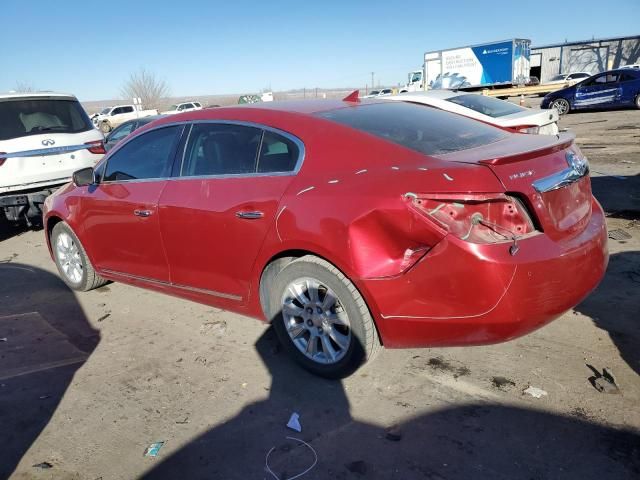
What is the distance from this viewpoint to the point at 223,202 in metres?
3.38

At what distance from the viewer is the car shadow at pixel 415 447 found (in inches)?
92.0

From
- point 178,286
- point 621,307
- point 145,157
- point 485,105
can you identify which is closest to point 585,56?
point 485,105

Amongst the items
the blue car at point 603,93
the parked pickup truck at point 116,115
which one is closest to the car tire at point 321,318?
the blue car at point 603,93

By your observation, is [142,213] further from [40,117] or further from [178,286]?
[40,117]

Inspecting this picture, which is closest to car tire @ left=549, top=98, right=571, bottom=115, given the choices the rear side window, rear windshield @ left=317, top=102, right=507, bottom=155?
rear windshield @ left=317, top=102, right=507, bottom=155

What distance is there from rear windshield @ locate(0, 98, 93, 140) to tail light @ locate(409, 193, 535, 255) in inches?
259

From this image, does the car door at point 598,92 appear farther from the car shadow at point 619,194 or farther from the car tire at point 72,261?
the car tire at point 72,261

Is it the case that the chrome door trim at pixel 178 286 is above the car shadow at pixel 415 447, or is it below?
above

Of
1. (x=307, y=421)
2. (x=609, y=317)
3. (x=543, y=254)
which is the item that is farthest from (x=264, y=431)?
(x=609, y=317)

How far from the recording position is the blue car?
2066 cm

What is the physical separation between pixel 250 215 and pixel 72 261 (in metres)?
2.84

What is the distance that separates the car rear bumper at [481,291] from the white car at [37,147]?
6123 millimetres

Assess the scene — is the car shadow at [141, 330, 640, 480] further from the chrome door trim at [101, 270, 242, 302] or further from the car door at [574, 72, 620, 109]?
the car door at [574, 72, 620, 109]

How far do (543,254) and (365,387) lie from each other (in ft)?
4.26
